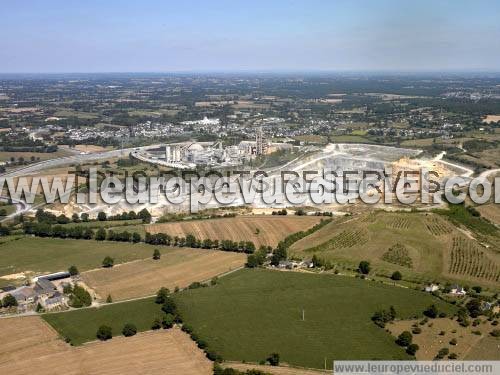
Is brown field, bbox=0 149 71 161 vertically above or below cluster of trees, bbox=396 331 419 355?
above

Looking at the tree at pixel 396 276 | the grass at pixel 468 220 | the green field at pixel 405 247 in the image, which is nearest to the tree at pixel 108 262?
the green field at pixel 405 247

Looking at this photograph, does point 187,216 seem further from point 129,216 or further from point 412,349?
point 412,349

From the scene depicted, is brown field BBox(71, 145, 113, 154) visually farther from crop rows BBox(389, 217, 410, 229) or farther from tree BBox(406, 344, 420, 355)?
tree BBox(406, 344, 420, 355)

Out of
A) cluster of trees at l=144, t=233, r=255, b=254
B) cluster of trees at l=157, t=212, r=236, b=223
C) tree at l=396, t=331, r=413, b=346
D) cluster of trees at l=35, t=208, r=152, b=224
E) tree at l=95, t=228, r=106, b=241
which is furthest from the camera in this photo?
cluster of trees at l=157, t=212, r=236, b=223

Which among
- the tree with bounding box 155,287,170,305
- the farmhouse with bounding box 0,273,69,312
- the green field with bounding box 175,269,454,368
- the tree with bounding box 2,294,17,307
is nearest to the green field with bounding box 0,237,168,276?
the farmhouse with bounding box 0,273,69,312

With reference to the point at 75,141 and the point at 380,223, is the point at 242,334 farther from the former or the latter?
the point at 75,141

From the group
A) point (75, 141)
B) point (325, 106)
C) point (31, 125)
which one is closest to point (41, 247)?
point (75, 141)

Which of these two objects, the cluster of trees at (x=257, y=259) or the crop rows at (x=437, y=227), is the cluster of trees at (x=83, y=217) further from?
the crop rows at (x=437, y=227)
